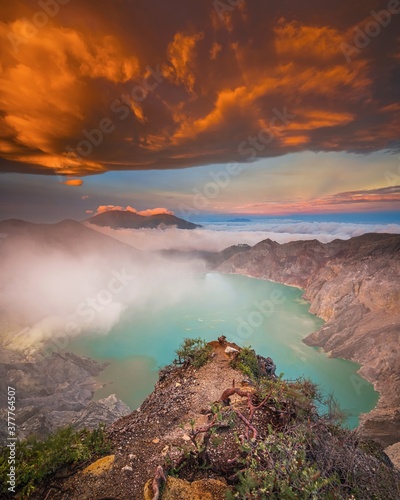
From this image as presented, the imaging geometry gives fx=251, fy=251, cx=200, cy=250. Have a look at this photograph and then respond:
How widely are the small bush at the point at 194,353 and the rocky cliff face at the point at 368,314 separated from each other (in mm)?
53862

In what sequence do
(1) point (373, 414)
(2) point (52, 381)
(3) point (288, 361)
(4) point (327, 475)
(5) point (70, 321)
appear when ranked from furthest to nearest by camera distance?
1. (5) point (70, 321)
2. (3) point (288, 361)
3. (2) point (52, 381)
4. (1) point (373, 414)
5. (4) point (327, 475)

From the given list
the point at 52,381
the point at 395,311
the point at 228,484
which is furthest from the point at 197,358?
the point at 395,311

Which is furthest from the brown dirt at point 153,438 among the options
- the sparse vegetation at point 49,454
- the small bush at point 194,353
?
the small bush at point 194,353

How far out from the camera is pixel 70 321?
6127 inches

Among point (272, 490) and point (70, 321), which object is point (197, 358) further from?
point (70, 321)

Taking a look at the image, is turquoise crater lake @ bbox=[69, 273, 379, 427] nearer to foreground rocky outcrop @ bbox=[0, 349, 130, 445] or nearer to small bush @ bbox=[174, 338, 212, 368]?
foreground rocky outcrop @ bbox=[0, 349, 130, 445]

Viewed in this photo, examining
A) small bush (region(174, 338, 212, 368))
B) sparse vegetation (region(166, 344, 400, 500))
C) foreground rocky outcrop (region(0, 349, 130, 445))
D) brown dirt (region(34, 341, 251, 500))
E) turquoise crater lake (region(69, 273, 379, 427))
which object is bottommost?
turquoise crater lake (region(69, 273, 379, 427))

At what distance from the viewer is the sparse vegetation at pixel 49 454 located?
16.4ft

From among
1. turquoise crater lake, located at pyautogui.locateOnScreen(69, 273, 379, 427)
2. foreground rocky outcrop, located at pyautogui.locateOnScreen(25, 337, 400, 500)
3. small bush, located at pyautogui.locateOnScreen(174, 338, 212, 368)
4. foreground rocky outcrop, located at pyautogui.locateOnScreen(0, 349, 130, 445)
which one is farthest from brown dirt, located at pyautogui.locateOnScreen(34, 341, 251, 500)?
foreground rocky outcrop, located at pyautogui.locateOnScreen(0, 349, 130, 445)

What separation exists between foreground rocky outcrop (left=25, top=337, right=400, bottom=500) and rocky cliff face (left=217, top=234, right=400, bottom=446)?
2281 inches

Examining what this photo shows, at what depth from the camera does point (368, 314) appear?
10956 cm

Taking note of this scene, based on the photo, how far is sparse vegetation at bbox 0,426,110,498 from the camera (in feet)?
16.4

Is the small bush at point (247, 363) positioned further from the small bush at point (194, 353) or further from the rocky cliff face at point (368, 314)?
the rocky cliff face at point (368, 314)

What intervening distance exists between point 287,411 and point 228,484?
8.75ft
